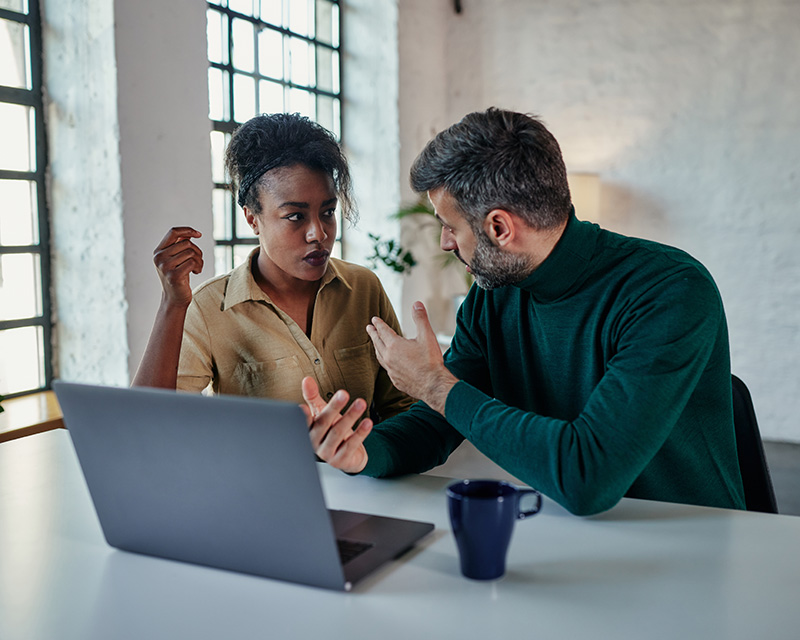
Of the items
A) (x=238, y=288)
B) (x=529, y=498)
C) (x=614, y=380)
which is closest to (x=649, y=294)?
(x=614, y=380)

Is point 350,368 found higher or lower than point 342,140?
lower

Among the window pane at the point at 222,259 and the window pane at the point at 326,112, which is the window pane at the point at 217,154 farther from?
the window pane at the point at 326,112

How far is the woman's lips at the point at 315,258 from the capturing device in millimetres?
1787

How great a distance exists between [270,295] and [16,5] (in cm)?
157

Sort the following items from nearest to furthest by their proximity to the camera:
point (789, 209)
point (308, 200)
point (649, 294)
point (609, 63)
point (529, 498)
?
1. point (529, 498)
2. point (649, 294)
3. point (308, 200)
4. point (789, 209)
5. point (609, 63)

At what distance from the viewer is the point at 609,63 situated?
4555mm

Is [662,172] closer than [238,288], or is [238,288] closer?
[238,288]

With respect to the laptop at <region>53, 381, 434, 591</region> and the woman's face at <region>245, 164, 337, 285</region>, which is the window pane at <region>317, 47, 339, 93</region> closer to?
the woman's face at <region>245, 164, 337, 285</region>

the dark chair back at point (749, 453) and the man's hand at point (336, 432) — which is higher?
the man's hand at point (336, 432)

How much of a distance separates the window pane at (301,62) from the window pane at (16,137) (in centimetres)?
165

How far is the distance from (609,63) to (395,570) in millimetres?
4231

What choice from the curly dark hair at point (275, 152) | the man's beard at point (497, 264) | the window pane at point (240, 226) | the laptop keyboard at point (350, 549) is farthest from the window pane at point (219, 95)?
the laptop keyboard at point (350, 549)

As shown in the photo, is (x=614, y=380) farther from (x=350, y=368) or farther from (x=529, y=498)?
(x=350, y=368)

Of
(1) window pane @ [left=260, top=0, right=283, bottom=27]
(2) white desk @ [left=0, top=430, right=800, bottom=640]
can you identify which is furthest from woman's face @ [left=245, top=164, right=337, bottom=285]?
(1) window pane @ [left=260, top=0, right=283, bottom=27]
